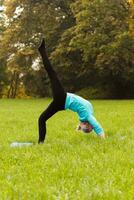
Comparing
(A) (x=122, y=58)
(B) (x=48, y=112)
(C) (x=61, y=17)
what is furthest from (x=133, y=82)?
(B) (x=48, y=112)

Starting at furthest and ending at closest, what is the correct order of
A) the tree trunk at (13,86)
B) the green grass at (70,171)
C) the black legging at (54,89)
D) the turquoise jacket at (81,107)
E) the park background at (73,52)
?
the tree trunk at (13,86), the park background at (73,52), the turquoise jacket at (81,107), the black legging at (54,89), the green grass at (70,171)

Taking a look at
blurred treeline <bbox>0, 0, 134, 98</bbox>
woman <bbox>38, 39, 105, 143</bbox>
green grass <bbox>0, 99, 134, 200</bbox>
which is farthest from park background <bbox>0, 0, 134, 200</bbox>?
green grass <bbox>0, 99, 134, 200</bbox>

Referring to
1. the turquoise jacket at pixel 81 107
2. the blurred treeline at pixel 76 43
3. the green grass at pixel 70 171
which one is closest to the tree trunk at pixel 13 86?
the blurred treeline at pixel 76 43

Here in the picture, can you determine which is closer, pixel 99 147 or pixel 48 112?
pixel 99 147

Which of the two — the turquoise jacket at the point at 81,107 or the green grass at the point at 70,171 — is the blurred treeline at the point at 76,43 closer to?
the turquoise jacket at the point at 81,107

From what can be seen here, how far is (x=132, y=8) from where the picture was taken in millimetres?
48094

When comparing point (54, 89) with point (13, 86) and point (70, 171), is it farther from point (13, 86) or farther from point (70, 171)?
point (13, 86)

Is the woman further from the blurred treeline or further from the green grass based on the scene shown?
the blurred treeline

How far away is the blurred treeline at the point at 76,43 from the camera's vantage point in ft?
157

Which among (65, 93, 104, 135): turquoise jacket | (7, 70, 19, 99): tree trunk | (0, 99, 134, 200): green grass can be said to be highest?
(65, 93, 104, 135): turquoise jacket

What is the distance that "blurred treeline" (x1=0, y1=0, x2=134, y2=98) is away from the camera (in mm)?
47812

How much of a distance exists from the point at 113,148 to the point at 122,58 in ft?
123

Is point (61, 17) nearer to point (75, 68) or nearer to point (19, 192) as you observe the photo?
point (75, 68)

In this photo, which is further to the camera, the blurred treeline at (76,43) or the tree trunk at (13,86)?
the tree trunk at (13,86)
